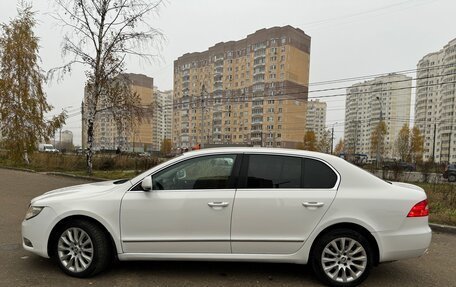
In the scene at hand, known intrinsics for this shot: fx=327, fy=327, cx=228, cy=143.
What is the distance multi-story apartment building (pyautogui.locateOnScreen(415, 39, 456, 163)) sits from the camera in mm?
59656

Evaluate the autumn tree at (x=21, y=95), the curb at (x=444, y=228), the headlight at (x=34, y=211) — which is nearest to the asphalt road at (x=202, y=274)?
the headlight at (x=34, y=211)

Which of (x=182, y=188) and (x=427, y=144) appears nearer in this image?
(x=182, y=188)

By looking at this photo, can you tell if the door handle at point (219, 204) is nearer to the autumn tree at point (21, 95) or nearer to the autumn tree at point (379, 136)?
the autumn tree at point (21, 95)

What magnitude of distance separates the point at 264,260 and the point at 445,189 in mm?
9505

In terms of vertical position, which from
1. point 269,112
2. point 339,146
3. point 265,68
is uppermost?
point 265,68

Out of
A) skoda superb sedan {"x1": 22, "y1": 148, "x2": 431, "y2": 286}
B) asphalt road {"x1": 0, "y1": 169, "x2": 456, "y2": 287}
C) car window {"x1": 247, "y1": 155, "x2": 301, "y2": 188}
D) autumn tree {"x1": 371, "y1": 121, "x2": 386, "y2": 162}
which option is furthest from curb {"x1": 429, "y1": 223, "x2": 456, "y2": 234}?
autumn tree {"x1": 371, "y1": 121, "x2": 386, "y2": 162}

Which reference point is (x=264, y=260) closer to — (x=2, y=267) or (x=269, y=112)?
(x=2, y=267)

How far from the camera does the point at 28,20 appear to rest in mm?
21281

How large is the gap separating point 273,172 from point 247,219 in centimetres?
63

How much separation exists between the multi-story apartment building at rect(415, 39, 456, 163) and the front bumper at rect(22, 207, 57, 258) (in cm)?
6398

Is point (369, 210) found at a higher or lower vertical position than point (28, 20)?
lower

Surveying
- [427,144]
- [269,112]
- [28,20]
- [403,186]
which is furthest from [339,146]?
[403,186]

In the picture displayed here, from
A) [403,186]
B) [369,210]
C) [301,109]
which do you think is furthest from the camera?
[301,109]

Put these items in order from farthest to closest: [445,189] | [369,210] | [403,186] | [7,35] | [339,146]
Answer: [339,146] < [7,35] < [445,189] < [403,186] < [369,210]
